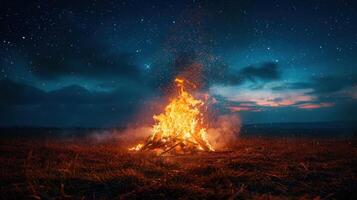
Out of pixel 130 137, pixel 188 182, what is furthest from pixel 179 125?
pixel 130 137

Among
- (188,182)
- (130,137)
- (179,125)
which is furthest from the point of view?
(130,137)

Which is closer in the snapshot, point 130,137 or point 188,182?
point 188,182

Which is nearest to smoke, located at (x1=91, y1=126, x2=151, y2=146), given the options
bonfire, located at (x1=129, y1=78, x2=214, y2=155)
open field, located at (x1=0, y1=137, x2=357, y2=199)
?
bonfire, located at (x1=129, y1=78, x2=214, y2=155)

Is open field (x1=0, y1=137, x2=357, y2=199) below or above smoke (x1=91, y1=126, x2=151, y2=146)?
below

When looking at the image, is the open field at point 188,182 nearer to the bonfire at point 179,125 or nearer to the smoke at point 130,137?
the bonfire at point 179,125

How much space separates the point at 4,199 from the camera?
7188mm

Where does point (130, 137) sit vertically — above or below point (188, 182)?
above

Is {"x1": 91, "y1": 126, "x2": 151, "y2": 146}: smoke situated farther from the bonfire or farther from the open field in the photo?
the open field

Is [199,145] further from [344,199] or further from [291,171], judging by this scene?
[344,199]

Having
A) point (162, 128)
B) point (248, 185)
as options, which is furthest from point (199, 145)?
point (248, 185)

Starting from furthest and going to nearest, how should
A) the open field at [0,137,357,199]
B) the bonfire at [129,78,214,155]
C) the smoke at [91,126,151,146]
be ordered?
1. the smoke at [91,126,151,146]
2. the bonfire at [129,78,214,155]
3. the open field at [0,137,357,199]

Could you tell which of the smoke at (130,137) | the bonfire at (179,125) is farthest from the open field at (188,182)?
the smoke at (130,137)

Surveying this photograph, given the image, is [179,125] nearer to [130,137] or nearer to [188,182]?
[188,182]

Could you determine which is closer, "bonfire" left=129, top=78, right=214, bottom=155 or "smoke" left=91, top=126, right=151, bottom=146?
"bonfire" left=129, top=78, right=214, bottom=155
